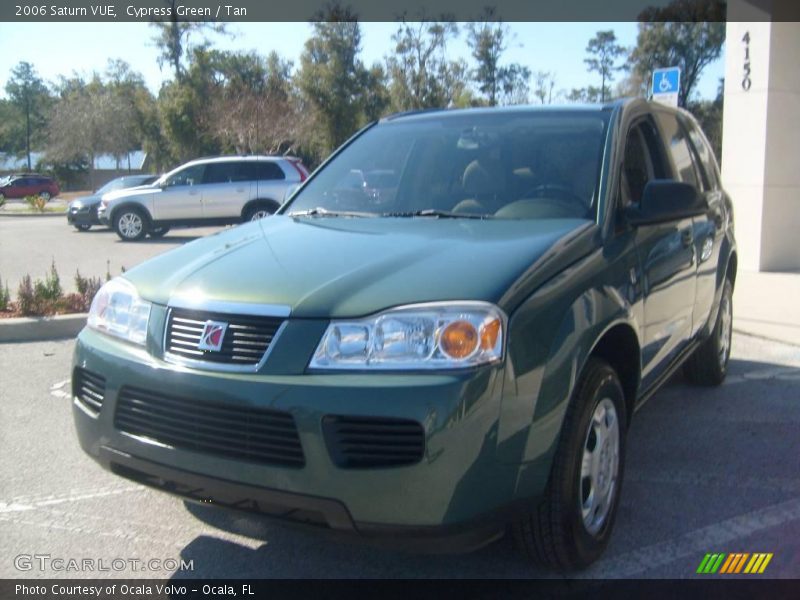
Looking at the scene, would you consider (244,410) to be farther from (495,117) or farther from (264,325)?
(495,117)

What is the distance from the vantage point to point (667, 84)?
10398 millimetres

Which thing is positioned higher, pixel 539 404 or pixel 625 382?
pixel 539 404

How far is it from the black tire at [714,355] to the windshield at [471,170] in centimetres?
219

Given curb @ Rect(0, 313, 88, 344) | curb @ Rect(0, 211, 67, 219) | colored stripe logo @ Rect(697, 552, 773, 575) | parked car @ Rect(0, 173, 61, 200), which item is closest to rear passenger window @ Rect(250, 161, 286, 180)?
curb @ Rect(0, 313, 88, 344)

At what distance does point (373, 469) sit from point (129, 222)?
17621mm

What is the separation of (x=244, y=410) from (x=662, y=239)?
2354 millimetres

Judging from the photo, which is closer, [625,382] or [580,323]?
[580,323]

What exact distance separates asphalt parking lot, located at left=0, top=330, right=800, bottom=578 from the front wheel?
46.2 ft

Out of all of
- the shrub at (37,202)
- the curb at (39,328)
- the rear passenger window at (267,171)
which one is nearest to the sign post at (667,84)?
the curb at (39,328)

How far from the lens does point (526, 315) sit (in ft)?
9.10

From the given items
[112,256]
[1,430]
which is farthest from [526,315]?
[112,256]

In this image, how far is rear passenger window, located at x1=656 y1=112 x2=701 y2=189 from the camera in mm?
4762

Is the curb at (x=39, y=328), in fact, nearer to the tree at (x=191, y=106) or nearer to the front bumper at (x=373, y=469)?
the front bumper at (x=373, y=469)

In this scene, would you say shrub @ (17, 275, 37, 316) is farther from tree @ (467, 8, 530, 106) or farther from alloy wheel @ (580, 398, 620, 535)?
tree @ (467, 8, 530, 106)
